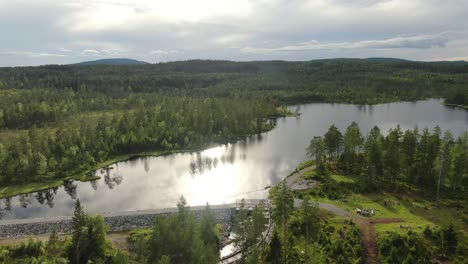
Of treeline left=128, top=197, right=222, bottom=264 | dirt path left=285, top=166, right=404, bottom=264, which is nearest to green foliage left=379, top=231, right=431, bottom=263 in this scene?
dirt path left=285, top=166, right=404, bottom=264

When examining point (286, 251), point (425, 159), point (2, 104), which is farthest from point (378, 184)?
point (2, 104)

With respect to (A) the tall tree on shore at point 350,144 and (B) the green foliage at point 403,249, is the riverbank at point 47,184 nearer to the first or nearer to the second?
(A) the tall tree on shore at point 350,144

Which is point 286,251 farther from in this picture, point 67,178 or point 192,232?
point 67,178

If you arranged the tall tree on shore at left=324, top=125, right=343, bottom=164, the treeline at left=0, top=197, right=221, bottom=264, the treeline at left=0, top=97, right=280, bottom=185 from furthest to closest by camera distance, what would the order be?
the treeline at left=0, top=97, right=280, bottom=185
the tall tree on shore at left=324, top=125, right=343, bottom=164
the treeline at left=0, top=197, right=221, bottom=264

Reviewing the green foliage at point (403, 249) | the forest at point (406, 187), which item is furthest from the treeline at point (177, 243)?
the forest at point (406, 187)

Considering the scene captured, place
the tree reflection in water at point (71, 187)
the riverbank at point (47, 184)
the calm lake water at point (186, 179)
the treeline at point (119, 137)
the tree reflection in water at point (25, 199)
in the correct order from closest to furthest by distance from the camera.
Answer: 1. the calm lake water at point (186, 179)
2. the tree reflection in water at point (25, 199)
3. the riverbank at point (47, 184)
4. the tree reflection in water at point (71, 187)
5. the treeline at point (119, 137)

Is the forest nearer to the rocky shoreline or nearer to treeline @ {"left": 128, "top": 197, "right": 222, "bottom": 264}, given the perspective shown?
the rocky shoreline

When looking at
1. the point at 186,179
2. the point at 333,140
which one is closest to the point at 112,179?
the point at 186,179
